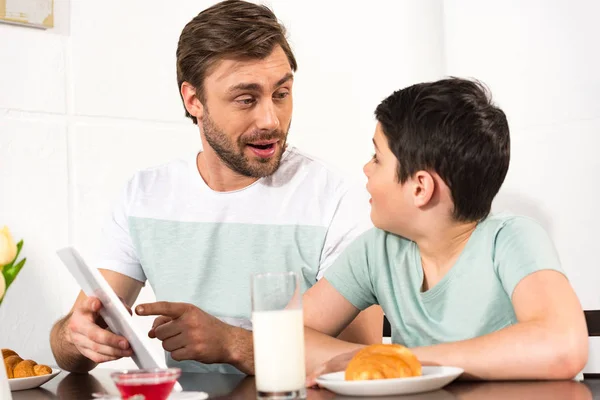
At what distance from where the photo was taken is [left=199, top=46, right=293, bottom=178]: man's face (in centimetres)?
190

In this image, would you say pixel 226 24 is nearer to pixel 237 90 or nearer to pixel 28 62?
pixel 237 90

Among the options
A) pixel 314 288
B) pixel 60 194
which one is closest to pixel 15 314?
pixel 60 194

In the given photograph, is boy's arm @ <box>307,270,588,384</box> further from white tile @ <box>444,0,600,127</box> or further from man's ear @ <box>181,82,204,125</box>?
white tile @ <box>444,0,600,127</box>

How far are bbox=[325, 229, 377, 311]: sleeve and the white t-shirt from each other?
0.90 ft

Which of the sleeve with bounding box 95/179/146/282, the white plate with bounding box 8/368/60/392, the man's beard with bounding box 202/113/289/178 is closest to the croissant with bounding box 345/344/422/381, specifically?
the white plate with bounding box 8/368/60/392

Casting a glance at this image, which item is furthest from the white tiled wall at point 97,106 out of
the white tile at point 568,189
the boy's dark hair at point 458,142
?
the boy's dark hair at point 458,142

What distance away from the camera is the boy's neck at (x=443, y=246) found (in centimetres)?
143

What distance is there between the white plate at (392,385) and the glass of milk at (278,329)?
0.10 m

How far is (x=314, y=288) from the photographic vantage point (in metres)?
1.57

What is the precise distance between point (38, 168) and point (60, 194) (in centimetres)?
10

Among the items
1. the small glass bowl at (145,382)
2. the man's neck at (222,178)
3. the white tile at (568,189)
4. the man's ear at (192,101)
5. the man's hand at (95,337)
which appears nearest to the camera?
the small glass bowl at (145,382)

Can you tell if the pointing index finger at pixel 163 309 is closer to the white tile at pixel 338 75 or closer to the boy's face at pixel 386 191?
the boy's face at pixel 386 191

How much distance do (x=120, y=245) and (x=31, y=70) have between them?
0.77 m

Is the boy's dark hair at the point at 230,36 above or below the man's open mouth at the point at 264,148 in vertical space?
above
